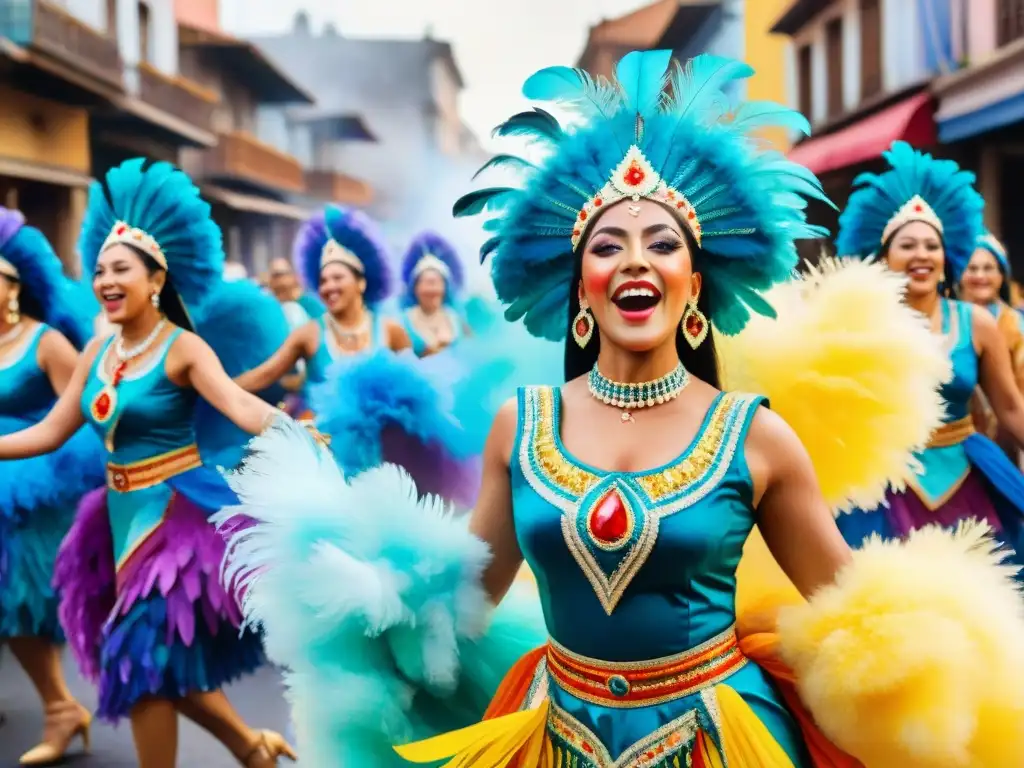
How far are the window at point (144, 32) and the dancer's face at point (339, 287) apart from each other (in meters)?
9.23

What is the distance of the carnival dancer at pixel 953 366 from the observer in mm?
4504

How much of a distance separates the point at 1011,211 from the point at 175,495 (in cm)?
1147

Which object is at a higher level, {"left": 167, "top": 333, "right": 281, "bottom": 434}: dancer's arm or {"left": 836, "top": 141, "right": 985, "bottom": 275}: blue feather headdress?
{"left": 836, "top": 141, "right": 985, "bottom": 275}: blue feather headdress

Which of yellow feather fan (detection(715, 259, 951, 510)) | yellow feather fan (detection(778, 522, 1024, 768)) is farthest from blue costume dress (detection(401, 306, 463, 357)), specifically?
yellow feather fan (detection(778, 522, 1024, 768))

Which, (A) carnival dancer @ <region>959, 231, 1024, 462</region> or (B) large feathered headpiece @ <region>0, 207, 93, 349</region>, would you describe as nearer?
(B) large feathered headpiece @ <region>0, 207, 93, 349</region>

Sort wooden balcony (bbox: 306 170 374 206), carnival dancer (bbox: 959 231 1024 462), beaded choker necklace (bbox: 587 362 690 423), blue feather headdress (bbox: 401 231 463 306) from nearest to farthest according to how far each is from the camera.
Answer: beaded choker necklace (bbox: 587 362 690 423) < carnival dancer (bbox: 959 231 1024 462) < blue feather headdress (bbox: 401 231 463 306) < wooden balcony (bbox: 306 170 374 206)

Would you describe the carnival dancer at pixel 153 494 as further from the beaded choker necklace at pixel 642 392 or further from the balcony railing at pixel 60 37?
the balcony railing at pixel 60 37

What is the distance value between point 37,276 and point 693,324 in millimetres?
3685

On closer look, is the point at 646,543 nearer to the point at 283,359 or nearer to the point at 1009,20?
the point at 283,359

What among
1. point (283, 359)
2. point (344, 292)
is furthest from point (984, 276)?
point (283, 359)

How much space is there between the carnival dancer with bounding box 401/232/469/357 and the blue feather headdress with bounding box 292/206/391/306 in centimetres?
164

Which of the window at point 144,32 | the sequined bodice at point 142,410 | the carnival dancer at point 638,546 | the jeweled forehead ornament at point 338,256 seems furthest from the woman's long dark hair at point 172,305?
the window at point 144,32

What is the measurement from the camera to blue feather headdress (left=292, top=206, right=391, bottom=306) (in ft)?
24.1

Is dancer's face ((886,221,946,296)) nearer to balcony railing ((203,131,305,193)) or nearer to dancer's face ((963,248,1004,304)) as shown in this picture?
dancer's face ((963,248,1004,304))
